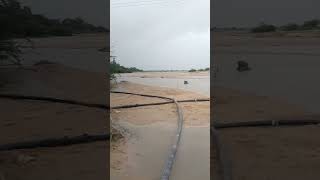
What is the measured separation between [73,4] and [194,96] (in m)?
6.84

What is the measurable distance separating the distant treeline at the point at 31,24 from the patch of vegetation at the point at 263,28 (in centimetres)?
163

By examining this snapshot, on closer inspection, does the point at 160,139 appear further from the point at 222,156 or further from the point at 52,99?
the point at 52,99

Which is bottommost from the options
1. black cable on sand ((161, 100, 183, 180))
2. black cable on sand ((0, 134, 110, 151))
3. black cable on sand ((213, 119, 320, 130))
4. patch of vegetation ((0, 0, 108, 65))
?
black cable on sand ((161, 100, 183, 180))

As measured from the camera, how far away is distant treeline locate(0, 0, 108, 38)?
4.15 metres

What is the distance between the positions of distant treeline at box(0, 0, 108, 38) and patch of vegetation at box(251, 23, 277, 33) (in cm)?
163

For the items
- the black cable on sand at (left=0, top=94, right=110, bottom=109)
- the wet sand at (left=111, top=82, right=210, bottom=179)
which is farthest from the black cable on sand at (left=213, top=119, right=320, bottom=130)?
the black cable on sand at (left=0, top=94, right=110, bottom=109)

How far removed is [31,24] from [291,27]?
104 inches

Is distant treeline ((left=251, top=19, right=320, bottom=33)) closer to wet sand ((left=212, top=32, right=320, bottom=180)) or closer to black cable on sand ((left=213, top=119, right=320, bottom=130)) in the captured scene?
wet sand ((left=212, top=32, right=320, bottom=180))

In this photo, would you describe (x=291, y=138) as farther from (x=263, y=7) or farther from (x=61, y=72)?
(x=61, y=72)

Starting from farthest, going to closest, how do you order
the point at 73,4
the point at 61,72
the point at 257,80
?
the point at 257,80, the point at 61,72, the point at 73,4

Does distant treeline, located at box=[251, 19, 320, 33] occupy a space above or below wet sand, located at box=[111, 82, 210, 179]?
above

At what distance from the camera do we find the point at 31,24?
4.28 m

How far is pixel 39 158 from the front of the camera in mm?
4422

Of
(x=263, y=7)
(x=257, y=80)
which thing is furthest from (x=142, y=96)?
(x=263, y=7)
